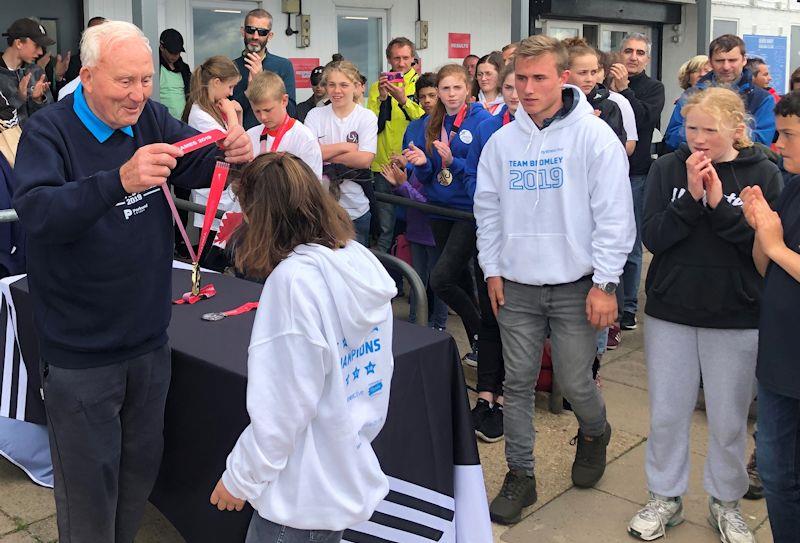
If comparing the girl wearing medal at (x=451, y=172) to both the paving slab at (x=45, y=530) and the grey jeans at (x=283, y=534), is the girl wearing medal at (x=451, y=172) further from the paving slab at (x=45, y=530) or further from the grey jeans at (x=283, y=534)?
the grey jeans at (x=283, y=534)

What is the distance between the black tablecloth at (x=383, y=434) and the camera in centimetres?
265

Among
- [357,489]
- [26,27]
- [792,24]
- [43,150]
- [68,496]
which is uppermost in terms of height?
[792,24]

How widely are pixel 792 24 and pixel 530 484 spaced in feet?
46.6

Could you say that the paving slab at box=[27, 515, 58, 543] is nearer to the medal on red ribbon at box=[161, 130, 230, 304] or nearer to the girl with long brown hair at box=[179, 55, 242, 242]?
the medal on red ribbon at box=[161, 130, 230, 304]

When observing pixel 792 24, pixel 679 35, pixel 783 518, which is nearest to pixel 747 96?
pixel 783 518

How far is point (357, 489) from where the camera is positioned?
2129 mm

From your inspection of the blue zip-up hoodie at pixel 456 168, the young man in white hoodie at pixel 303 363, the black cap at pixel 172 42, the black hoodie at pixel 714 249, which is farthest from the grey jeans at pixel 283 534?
the black cap at pixel 172 42

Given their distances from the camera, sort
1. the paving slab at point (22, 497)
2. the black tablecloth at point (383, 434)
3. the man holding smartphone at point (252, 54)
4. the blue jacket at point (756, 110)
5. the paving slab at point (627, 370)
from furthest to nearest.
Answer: the man holding smartphone at point (252, 54) < the blue jacket at point (756, 110) < the paving slab at point (627, 370) < the paving slab at point (22, 497) < the black tablecloth at point (383, 434)

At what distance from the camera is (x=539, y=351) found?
3566mm

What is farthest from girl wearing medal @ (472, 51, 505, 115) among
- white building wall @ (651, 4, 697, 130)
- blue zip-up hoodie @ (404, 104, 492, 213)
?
white building wall @ (651, 4, 697, 130)

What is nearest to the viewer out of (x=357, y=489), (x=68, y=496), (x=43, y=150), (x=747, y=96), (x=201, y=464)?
(x=357, y=489)

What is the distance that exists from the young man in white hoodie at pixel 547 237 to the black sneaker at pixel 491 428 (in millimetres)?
610

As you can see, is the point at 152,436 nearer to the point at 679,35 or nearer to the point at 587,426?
the point at 587,426

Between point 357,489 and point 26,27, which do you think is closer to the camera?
point 357,489
